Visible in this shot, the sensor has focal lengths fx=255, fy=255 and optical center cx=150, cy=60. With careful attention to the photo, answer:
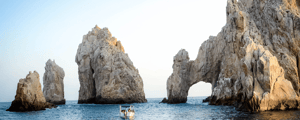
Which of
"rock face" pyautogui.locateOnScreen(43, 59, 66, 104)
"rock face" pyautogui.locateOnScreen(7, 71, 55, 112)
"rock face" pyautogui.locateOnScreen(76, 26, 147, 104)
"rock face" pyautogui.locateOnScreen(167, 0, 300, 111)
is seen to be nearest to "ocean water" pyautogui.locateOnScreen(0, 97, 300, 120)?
"rock face" pyautogui.locateOnScreen(7, 71, 55, 112)

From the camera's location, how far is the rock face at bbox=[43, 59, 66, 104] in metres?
71.9

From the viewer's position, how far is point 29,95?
132 feet

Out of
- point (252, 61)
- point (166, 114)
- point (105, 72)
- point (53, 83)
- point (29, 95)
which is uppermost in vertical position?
point (105, 72)

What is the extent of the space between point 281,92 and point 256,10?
70.8ft

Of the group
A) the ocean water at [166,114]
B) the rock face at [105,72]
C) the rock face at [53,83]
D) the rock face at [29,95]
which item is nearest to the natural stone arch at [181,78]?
the rock face at [105,72]

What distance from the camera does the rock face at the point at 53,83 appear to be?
71.9m

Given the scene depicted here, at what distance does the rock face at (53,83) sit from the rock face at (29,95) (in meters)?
29.0

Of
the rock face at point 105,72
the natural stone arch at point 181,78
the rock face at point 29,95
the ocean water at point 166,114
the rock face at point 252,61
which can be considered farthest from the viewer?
the rock face at point 105,72

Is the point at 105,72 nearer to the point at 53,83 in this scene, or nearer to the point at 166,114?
the point at 53,83

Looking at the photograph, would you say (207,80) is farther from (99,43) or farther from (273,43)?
(99,43)

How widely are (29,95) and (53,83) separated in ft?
110

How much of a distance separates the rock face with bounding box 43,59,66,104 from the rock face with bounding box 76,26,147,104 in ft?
18.9

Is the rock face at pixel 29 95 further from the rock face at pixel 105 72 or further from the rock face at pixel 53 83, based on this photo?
the rock face at pixel 53 83

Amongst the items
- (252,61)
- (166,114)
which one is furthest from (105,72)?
(252,61)
